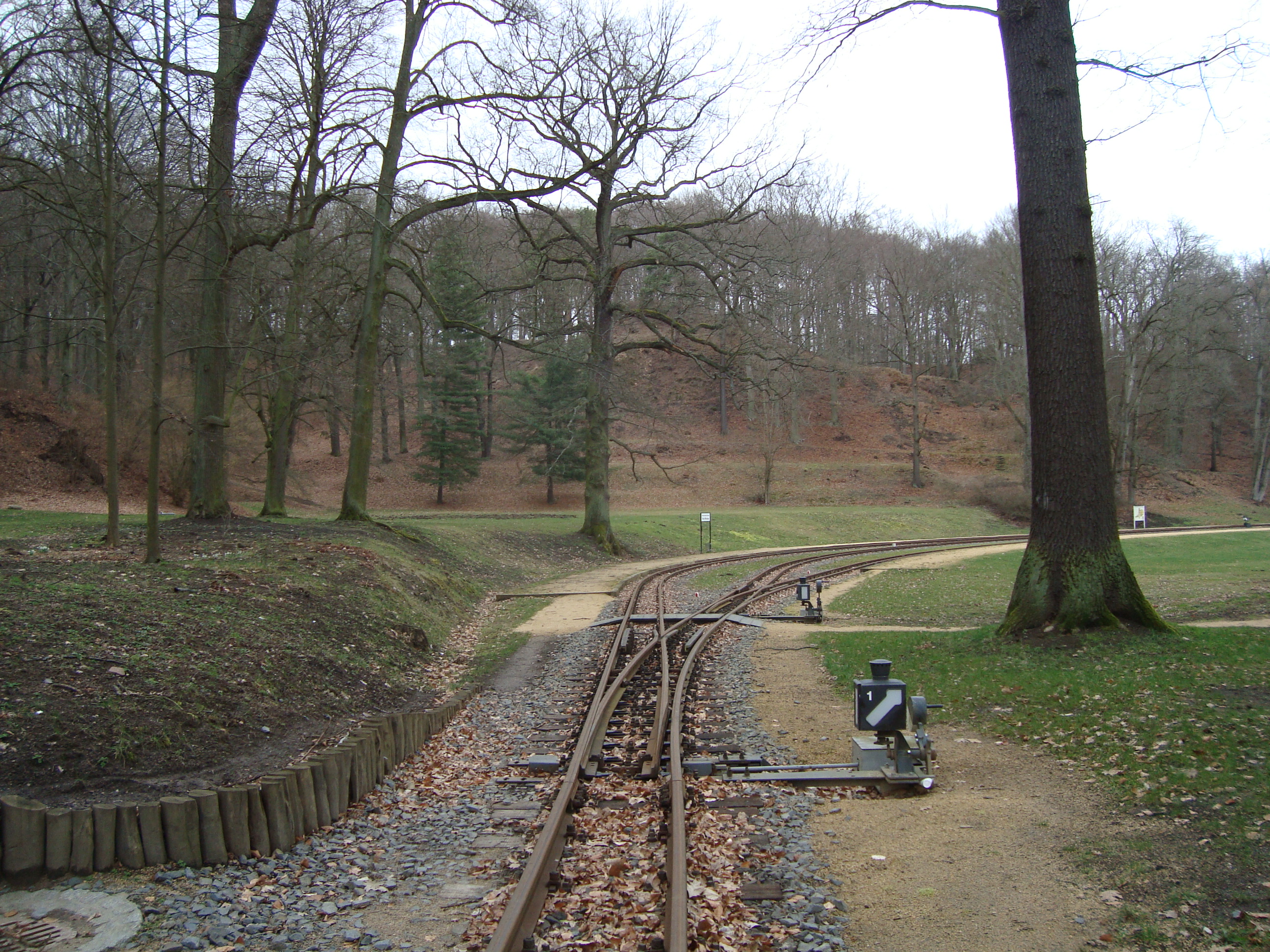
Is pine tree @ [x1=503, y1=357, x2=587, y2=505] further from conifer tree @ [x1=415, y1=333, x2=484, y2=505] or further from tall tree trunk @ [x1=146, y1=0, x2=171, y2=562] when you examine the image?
tall tree trunk @ [x1=146, y1=0, x2=171, y2=562]

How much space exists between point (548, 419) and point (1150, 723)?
3919 cm

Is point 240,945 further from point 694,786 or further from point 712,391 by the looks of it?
point 712,391

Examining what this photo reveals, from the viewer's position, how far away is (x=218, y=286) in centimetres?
1622

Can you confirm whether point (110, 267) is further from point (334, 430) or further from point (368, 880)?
point (334, 430)

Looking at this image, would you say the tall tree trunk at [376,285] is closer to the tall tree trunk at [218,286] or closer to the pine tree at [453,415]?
the tall tree trunk at [218,286]

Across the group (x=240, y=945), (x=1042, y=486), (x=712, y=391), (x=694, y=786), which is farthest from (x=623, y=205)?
(x=712, y=391)

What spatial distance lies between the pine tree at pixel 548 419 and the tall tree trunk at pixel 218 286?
88.0ft

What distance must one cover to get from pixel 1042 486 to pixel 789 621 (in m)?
5.76

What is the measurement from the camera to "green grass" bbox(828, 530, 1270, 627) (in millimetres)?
14805

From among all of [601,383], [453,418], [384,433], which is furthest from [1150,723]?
[384,433]

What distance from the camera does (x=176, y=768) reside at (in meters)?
6.04

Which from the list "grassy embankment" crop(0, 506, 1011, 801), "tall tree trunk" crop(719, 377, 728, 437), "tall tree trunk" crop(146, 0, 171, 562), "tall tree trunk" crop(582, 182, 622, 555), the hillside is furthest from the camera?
"tall tree trunk" crop(719, 377, 728, 437)

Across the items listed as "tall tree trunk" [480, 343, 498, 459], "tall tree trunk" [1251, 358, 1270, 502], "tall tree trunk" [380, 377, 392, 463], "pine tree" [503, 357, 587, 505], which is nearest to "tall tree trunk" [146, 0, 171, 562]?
"pine tree" [503, 357, 587, 505]

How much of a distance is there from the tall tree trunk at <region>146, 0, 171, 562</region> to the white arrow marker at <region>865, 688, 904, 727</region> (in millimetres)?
8420
